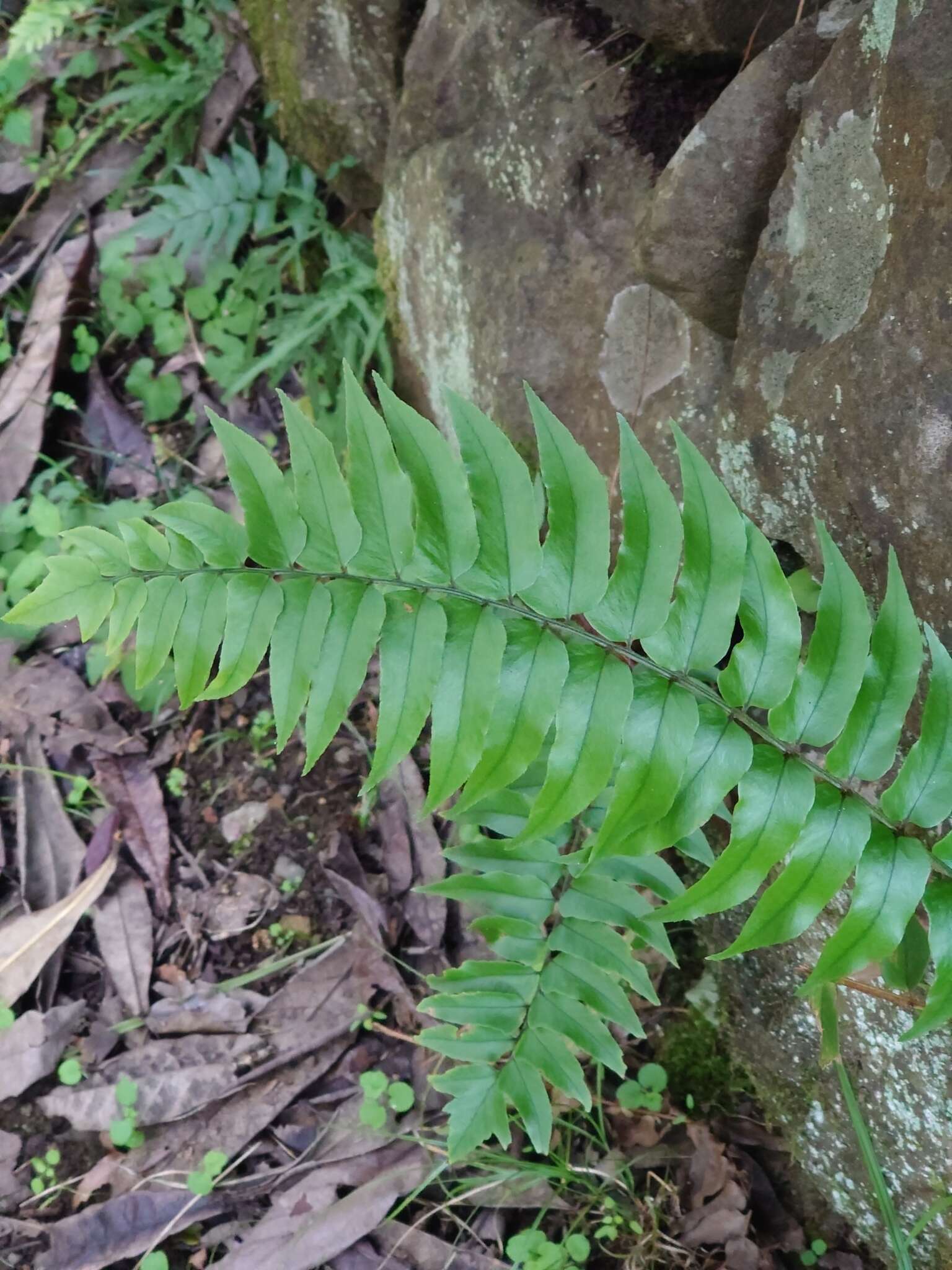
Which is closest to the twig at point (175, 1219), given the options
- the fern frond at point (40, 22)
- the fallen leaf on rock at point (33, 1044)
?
the fallen leaf on rock at point (33, 1044)

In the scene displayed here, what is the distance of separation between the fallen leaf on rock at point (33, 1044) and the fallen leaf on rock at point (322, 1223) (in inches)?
29.6

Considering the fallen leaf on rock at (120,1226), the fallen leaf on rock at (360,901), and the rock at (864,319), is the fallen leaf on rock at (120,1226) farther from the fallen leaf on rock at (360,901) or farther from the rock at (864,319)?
the rock at (864,319)

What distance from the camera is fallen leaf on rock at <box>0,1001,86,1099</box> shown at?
2.61m

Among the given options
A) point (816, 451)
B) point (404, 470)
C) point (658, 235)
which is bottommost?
point (404, 470)

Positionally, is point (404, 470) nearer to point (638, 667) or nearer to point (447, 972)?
point (638, 667)

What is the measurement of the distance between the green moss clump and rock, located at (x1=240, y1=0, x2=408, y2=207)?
111 inches

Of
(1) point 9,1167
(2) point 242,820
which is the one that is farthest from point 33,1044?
(2) point 242,820

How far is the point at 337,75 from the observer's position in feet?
9.86

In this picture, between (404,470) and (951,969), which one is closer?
(951,969)

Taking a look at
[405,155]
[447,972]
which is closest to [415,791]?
[447,972]

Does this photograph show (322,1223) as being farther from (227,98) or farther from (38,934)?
(227,98)

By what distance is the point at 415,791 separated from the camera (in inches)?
111

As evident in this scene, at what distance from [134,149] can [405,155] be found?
1.89 meters

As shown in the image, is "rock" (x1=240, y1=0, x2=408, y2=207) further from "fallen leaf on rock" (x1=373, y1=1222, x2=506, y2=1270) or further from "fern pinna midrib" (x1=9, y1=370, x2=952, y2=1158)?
"fallen leaf on rock" (x1=373, y1=1222, x2=506, y2=1270)
